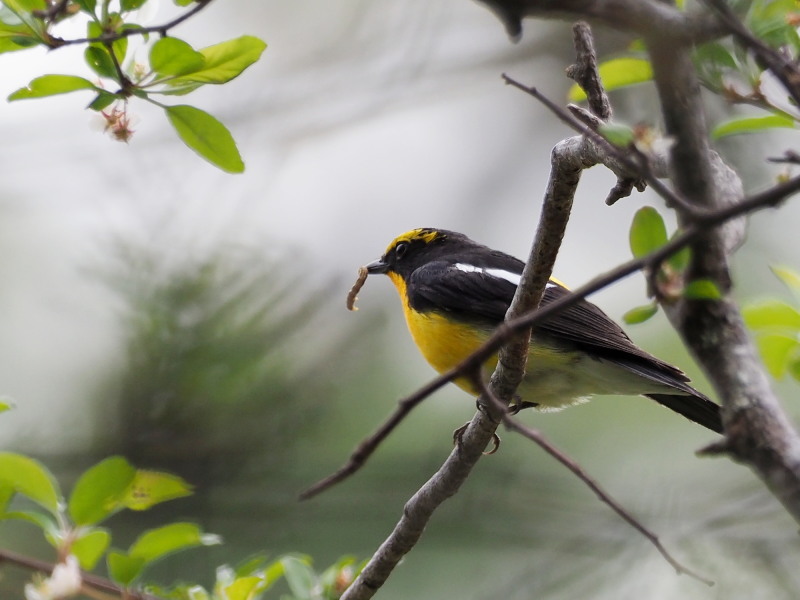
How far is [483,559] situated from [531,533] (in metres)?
0.28

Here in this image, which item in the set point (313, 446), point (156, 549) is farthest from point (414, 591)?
point (156, 549)

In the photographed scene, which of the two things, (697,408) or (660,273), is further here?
(697,408)

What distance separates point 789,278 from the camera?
65.7 inches

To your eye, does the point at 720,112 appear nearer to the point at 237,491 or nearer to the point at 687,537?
the point at 687,537

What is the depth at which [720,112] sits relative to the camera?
17.6 feet

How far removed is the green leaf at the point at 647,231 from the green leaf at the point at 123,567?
1140 mm

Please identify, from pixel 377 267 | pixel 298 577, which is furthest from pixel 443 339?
pixel 298 577

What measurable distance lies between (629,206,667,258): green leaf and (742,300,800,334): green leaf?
A: 10.8 inches

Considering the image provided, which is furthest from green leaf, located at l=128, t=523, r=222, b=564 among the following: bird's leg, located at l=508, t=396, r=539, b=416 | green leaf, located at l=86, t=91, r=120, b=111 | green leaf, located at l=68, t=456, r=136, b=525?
bird's leg, located at l=508, t=396, r=539, b=416

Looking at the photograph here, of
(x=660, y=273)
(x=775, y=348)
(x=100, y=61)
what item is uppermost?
(x=100, y=61)

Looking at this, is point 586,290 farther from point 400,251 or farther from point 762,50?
point 400,251

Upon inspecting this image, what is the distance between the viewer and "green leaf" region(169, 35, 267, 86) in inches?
75.5

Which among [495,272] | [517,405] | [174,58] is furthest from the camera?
[495,272]

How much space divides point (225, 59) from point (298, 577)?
130cm
